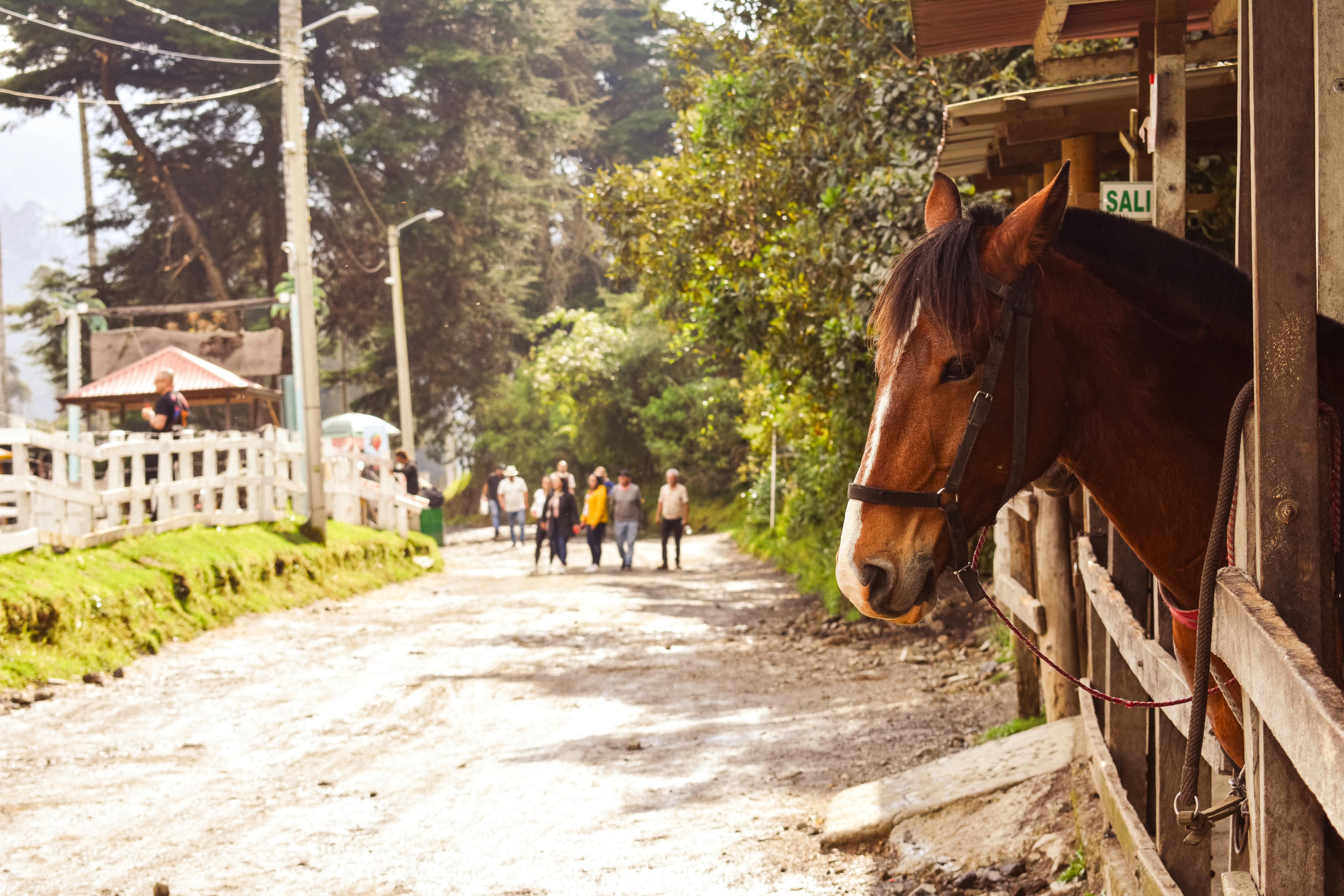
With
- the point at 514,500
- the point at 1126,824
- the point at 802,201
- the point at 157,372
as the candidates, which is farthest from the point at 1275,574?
the point at 514,500

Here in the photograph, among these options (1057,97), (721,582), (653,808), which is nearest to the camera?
(1057,97)

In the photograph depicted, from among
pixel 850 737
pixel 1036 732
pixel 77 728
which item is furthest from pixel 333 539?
pixel 1036 732

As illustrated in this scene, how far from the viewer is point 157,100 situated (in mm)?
32500

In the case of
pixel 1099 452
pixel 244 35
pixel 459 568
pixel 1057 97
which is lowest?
pixel 459 568

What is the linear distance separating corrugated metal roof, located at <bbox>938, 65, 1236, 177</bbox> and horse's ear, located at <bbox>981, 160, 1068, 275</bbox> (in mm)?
3132

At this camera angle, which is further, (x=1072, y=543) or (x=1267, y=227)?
(x=1072, y=543)

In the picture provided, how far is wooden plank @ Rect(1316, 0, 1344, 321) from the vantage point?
6.63ft

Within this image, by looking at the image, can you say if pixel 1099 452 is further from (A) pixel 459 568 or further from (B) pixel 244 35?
(B) pixel 244 35

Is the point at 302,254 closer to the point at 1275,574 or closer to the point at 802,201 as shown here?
the point at 802,201

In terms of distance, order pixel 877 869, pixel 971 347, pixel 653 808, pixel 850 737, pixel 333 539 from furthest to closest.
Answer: pixel 333 539 → pixel 850 737 → pixel 653 808 → pixel 877 869 → pixel 971 347

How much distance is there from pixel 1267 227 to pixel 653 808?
5.26 meters

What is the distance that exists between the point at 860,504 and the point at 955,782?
3.91 metres

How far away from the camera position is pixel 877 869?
18.3 feet

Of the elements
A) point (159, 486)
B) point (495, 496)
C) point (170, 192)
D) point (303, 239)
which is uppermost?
point (170, 192)
